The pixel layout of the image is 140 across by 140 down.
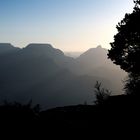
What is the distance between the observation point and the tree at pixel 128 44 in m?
37.2

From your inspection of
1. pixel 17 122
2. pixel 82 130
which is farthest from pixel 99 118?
pixel 17 122

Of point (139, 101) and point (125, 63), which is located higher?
point (125, 63)

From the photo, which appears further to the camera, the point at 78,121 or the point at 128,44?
the point at 128,44

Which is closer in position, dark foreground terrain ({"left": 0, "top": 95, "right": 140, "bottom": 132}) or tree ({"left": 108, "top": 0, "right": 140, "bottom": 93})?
dark foreground terrain ({"left": 0, "top": 95, "right": 140, "bottom": 132})

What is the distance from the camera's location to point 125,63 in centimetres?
3853

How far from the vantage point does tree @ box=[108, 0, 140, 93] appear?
37188 mm

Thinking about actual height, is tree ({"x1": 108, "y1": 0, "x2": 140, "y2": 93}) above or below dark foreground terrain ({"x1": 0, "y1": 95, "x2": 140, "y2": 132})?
above

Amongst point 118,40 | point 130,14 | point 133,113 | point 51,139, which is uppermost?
point 130,14

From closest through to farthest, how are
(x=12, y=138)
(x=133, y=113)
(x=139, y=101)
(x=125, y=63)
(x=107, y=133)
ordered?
(x=12, y=138)
(x=107, y=133)
(x=133, y=113)
(x=139, y=101)
(x=125, y=63)

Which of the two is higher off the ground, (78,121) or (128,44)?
(128,44)

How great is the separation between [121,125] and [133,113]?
5.32ft

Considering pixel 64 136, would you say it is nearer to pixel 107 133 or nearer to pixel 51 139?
pixel 51 139

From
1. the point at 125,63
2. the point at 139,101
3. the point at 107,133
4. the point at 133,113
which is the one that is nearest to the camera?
the point at 107,133

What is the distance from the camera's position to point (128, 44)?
38.5 m
